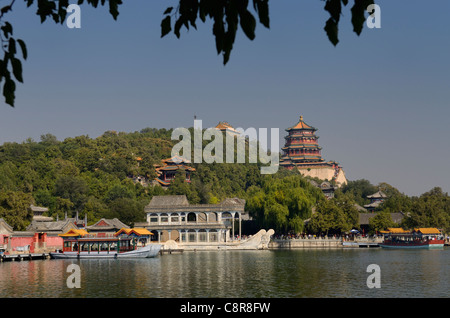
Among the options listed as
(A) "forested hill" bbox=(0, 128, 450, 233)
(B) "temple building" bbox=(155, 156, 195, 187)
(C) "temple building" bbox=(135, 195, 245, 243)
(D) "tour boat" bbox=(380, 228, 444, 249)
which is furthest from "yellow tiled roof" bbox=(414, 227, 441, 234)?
(B) "temple building" bbox=(155, 156, 195, 187)

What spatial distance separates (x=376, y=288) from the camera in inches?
984

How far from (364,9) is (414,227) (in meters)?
63.1

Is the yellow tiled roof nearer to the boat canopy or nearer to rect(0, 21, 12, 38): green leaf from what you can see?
the boat canopy

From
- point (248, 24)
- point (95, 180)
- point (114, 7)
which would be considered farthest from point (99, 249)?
point (248, 24)

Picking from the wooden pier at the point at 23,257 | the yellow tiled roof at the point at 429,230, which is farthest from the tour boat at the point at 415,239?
the wooden pier at the point at 23,257

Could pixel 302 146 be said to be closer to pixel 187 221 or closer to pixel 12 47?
pixel 187 221

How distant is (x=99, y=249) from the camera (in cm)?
4716

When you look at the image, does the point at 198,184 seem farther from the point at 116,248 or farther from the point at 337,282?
the point at 337,282

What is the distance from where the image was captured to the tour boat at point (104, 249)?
4603 centimetres

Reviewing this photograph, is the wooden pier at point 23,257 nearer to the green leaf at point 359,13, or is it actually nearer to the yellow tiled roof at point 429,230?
the yellow tiled roof at point 429,230

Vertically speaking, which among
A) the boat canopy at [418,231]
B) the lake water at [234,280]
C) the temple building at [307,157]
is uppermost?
the temple building at [307,157]

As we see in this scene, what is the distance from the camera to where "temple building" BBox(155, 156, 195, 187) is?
82938mm

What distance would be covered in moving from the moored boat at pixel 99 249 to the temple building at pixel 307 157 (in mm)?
65368
